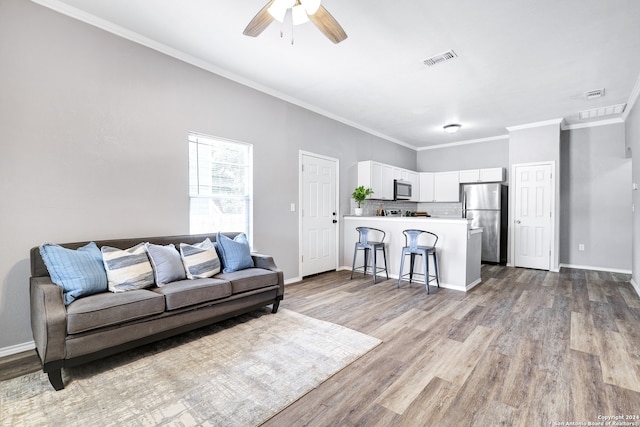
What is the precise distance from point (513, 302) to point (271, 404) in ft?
10.9

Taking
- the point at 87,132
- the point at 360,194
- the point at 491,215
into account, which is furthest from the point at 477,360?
the point at 491,215

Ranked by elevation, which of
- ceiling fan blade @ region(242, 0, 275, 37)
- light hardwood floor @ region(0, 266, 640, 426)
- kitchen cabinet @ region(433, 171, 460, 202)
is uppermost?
ceiling fan blade @ region(242, 0, 275, 37)

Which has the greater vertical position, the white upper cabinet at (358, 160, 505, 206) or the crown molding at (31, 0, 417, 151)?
the crown molding at (31, 0, 417, 151)

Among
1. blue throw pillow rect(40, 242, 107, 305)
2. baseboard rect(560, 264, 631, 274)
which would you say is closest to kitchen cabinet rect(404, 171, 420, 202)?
baseboard rect(560, 264, 631, 274)

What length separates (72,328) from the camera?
6.22ft

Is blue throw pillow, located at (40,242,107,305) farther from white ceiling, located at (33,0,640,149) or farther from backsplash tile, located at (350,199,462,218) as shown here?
backsplash tile, located at (350,199,462,218)

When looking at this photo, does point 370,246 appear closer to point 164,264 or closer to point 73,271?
point 164,264

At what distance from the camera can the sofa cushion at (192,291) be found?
238cm

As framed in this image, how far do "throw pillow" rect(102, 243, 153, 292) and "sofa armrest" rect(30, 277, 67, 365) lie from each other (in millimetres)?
395

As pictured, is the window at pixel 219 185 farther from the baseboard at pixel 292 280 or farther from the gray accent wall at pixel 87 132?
the baseboard at pixel 292 280

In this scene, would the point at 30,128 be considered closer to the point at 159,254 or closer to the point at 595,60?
the point at 159,254

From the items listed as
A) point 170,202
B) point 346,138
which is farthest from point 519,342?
point 346,138

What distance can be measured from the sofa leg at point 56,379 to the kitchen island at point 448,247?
3.91m

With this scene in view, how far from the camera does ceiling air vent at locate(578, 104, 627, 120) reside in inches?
186
